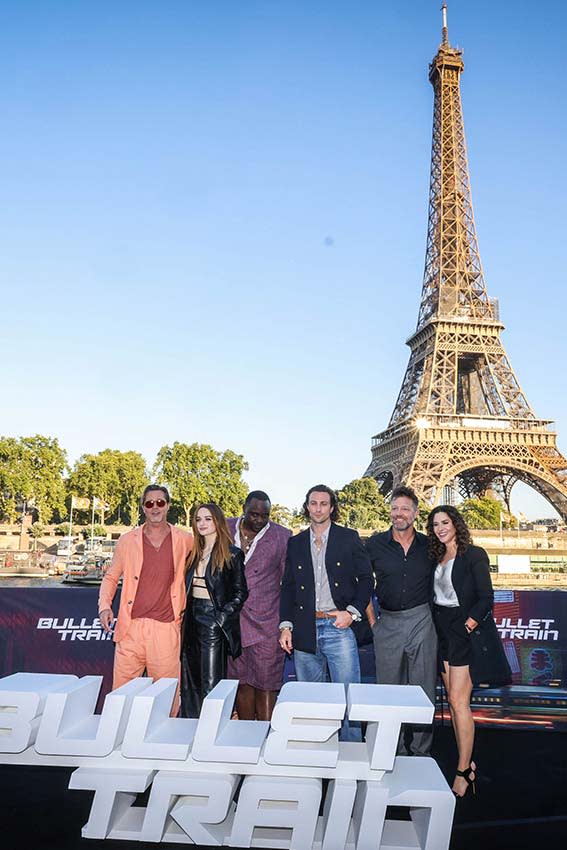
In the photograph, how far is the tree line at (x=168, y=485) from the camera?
186ft

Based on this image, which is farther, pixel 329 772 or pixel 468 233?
pixel 468 233

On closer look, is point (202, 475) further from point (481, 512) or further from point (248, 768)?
point (248, 768)

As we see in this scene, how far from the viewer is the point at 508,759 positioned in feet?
19.3

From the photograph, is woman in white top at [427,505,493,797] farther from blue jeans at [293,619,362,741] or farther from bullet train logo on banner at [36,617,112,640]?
bullet train logo on banner at [36,617,112,640]

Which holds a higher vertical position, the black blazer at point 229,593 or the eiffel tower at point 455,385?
the eiffel tower at point 455,385

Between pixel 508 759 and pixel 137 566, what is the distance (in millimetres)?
3323

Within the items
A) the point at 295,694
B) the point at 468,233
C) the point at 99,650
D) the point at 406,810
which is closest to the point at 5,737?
the point at 295,694

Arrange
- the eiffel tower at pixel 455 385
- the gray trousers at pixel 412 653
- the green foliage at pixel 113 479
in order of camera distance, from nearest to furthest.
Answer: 1. the gray trousers at pixel 412 653
2. the eiffel tower at pixel 455 385
3. the green foliage at pixel 113 479

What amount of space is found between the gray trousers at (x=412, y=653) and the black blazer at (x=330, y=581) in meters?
0.28

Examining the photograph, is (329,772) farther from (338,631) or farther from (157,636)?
(157,636)

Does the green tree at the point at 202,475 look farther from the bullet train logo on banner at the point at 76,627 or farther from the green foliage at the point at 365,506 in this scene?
the bullet train logo on banner at the point at 76,627

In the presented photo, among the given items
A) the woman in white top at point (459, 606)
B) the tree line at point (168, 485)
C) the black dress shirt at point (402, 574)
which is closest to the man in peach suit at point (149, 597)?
the black dress shirt at point (402, 574)

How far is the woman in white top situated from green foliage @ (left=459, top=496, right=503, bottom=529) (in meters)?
52.3

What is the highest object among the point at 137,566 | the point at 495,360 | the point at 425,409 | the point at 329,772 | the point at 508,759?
the point at 495,360
